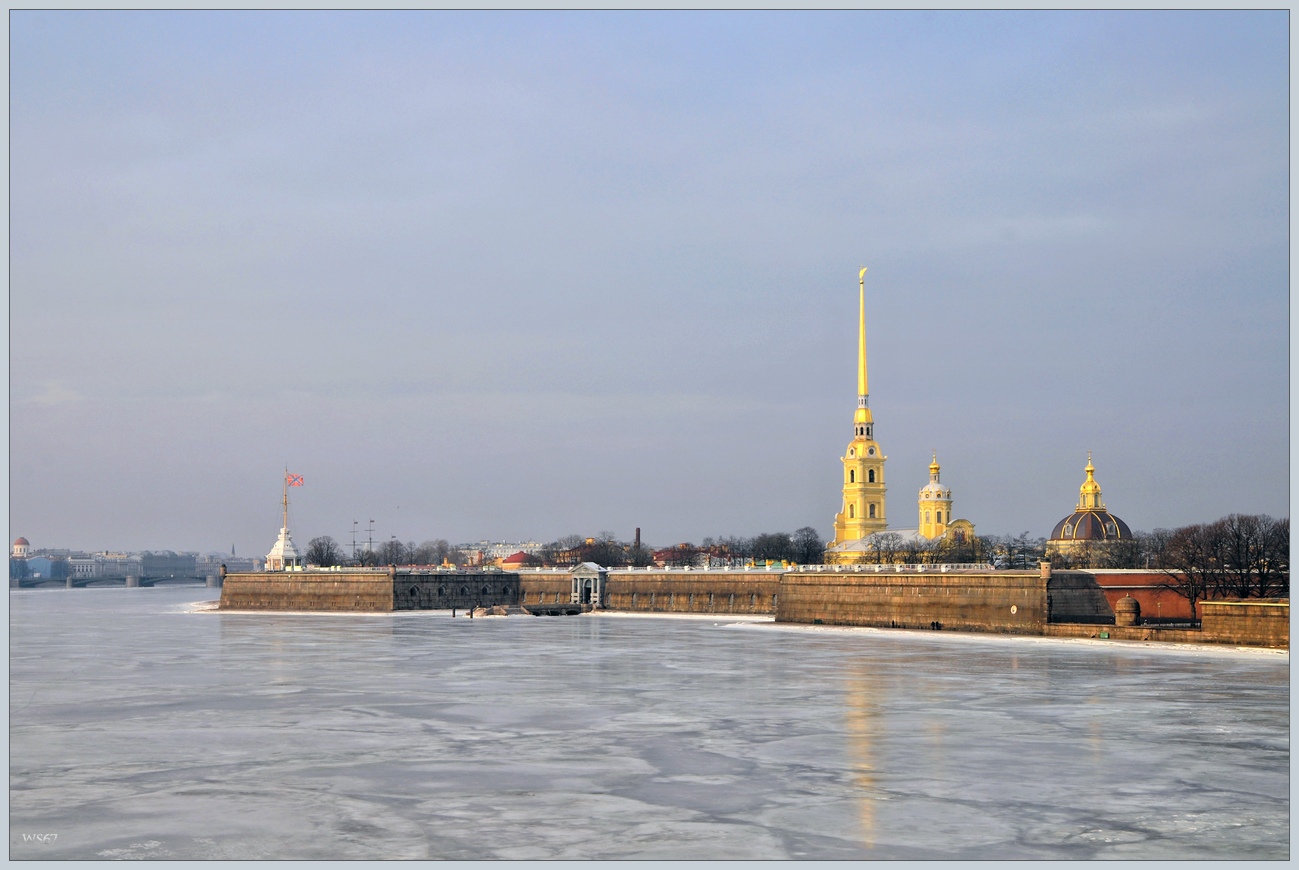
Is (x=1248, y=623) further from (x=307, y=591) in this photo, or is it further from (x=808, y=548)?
(x=808, y=548)

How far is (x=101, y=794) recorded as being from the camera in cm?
1936

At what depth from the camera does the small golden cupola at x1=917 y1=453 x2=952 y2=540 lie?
131125 mm

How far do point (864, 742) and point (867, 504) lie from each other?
115 metres

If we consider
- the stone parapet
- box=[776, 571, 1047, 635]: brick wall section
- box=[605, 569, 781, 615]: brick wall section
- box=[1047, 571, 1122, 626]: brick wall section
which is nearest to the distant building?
the stone parapet

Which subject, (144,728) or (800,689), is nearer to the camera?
(144,728)

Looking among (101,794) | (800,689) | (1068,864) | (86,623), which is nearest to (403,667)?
(800,689)

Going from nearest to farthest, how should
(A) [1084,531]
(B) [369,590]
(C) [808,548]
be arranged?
1. (B) [369,590]
2. (A) [1084,531]
3. (C) [808,548]

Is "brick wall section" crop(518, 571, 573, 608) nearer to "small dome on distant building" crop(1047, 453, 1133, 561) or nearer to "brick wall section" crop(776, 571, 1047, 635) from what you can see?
"brick wall section" crop(776, 571, 1047, 635)

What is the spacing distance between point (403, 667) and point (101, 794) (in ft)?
71.7

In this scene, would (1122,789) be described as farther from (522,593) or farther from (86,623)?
(522,593)

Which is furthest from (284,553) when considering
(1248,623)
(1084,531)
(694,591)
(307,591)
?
(1248,623)

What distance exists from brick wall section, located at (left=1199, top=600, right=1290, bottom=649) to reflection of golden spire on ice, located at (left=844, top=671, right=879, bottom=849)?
17.9 m

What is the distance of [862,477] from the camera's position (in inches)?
5458

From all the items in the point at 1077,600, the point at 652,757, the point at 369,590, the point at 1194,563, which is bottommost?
the point at 652,757
